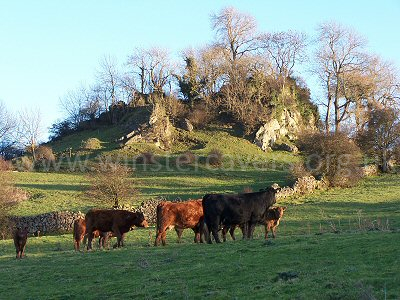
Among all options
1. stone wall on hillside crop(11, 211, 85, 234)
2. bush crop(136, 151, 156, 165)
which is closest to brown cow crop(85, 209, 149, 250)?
stone wall on hillside crop(11, 211, 85, 234)

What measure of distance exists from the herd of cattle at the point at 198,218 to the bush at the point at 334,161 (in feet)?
77.2

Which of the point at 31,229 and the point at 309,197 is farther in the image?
the point at 309,197

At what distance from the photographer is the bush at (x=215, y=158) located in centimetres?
5579

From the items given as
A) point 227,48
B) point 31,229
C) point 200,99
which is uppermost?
point 227,48

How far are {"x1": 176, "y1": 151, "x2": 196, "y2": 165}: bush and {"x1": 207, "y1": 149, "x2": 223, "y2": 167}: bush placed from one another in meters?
1.69

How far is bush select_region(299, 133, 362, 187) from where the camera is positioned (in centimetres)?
4388

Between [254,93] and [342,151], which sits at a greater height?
[254,93]

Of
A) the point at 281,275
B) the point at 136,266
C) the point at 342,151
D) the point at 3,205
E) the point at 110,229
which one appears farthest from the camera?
the point at 342,151

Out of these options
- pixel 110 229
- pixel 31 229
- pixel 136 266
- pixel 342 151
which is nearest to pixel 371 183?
pixel 342 151

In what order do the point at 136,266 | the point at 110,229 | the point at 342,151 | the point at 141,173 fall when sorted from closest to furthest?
the point at 136,266 < the point at 110,229 < the point at 342,151 < the point at 141,173

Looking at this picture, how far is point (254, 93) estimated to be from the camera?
7250 cm

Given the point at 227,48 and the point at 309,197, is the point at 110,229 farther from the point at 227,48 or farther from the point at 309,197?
the point at 227,48

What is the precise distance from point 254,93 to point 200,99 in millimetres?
7463

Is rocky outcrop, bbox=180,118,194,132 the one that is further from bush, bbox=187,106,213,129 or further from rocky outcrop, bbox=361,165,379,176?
rocky outcrop, bbox=361,165,379,176
